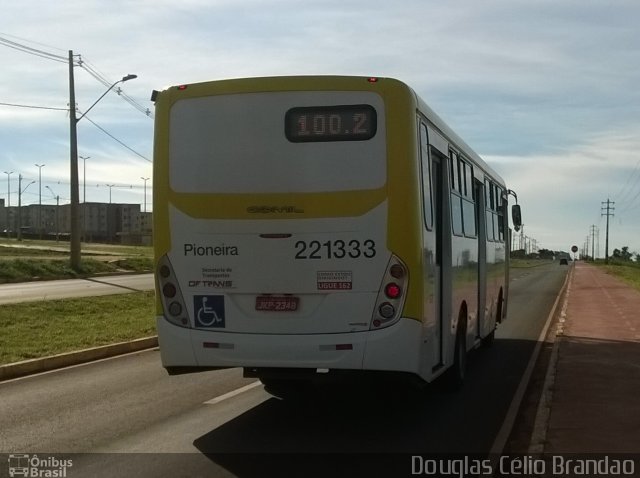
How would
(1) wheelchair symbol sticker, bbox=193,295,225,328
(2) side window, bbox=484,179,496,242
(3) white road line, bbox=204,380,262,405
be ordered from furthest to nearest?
(2) side window, bbox=484,179,496,242 → (3) white road line, bbox=204,380,262,405 → (1) wheelchair symbol sticker, bbox=193,295,225,328

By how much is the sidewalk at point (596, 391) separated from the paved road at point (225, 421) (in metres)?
0.65

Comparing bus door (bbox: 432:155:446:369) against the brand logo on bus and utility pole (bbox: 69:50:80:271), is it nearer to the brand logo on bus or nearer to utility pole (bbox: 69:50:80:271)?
the brand logo on bus

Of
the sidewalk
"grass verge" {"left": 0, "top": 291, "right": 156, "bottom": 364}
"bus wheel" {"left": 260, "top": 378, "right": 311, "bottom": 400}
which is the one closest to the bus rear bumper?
the sidewalk

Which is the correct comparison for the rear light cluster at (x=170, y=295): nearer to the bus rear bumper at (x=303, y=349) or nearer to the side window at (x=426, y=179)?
the bus rear bumper at (x=303, y=349)

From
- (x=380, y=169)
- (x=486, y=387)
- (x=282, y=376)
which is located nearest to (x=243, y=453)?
(x=282, y=376)

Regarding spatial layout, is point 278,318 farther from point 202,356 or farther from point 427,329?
point 427,329

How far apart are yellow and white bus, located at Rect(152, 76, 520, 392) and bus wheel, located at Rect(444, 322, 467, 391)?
1.90 m

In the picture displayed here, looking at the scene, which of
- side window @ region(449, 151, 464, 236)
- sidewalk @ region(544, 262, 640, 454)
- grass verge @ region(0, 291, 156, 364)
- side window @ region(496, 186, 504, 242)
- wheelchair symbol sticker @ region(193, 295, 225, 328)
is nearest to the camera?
sidewalk @ region(544, 262, 640, 454)

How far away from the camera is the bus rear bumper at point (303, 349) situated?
7129mm

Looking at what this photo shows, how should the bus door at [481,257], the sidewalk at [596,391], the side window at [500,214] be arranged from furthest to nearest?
the side window at [500,214] < the bus door at [481,257] < the sidewalk at [596,391]

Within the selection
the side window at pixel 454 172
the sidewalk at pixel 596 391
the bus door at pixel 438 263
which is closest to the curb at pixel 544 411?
the sidewalk at pixel 596 391

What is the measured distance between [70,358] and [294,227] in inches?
247

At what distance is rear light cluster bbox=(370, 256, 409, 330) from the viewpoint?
7.16 metres

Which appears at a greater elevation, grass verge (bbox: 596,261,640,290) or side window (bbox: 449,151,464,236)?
side window (bbox: 449,151,464,236)
